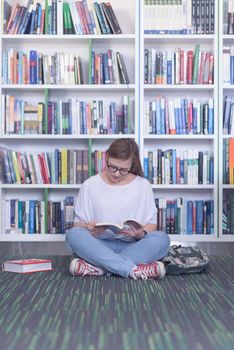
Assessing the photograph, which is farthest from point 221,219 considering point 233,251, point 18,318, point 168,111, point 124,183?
point 18,318

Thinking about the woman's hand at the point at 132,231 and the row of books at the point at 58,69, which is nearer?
the woman's hand at the point at 132,231

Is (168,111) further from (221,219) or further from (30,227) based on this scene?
(30,227)

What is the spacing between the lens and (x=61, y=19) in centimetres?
490

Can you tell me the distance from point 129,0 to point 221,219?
178cm

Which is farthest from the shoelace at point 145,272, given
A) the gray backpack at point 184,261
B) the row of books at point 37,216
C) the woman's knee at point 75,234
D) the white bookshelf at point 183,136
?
the row of books at point 37,216

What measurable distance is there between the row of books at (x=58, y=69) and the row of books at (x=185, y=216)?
3.16 ft

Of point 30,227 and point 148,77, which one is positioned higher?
point 148,77

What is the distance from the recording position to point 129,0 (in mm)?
5121

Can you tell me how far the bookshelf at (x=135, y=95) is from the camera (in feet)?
16.0

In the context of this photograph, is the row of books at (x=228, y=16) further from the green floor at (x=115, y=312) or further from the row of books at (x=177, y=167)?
the green floor at (x=115, y=312)

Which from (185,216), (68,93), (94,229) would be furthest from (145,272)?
(68,93)

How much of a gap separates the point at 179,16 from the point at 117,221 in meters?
1.91

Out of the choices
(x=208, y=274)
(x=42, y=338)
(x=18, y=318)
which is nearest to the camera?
(x=42, y=338)

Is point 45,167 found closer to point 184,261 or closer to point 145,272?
point 184,261
